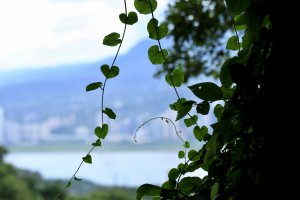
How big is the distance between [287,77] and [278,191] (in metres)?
0.08

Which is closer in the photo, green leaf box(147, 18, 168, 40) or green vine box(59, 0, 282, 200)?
green vine box(59, 0, 282, 200)

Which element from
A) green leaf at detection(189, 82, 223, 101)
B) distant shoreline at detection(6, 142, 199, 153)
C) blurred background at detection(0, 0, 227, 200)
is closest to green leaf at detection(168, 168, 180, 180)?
green leaf at detection(189, 82, 223, 101)

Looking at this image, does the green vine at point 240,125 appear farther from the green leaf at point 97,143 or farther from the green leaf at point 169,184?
the green leaf at point 97,143

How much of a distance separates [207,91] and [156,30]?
0.46 feet

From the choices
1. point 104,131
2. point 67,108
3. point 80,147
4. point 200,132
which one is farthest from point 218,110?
point 67,108

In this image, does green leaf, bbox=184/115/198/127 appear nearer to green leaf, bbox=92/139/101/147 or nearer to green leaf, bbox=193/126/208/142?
green leaf, bbox=193/126/208/142

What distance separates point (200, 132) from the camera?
0.59 m

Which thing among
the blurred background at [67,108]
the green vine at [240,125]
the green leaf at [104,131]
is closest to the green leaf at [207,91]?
the green vine at [240,125]

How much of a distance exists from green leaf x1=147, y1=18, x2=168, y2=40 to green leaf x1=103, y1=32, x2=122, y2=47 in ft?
0.12

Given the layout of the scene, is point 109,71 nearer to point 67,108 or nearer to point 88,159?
point 88,159

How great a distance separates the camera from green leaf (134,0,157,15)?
52 centimetres

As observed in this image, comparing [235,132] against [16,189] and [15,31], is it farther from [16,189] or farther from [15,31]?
[15,31]

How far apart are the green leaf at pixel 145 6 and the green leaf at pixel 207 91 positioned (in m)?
0.13

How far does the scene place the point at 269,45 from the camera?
367 millimetres
